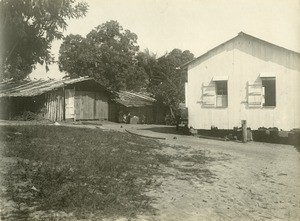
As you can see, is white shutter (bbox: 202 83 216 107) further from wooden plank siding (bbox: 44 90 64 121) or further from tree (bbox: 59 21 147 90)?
tree (bbox: 59 21 147 90)

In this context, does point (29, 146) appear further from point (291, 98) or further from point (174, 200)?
point (291, 98)

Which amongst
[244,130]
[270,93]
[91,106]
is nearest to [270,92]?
[270,93]

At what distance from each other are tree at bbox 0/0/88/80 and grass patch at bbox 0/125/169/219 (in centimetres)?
957

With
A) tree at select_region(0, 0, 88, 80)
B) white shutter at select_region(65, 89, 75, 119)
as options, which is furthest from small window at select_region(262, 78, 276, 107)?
white shutter at select_region(65, 89, 75, 119)

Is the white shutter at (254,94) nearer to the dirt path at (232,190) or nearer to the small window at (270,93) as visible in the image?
the small window at (270,93)

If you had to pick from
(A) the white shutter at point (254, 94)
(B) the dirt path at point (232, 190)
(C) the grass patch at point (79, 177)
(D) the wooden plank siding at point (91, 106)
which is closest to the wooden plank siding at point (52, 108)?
(D) the wooden plank siding at point (91, 106)

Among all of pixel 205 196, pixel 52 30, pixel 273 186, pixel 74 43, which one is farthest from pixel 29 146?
pixel 74 43

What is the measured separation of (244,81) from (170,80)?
1978 centimetres

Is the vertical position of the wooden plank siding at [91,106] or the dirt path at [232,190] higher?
the wooden plank siding at [91,106]

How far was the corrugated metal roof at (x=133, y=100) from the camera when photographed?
31194mm

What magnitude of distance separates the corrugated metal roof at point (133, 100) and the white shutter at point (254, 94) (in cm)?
1514

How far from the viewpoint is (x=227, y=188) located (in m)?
7.86

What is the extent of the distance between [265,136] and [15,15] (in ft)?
48.9

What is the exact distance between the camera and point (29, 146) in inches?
407
